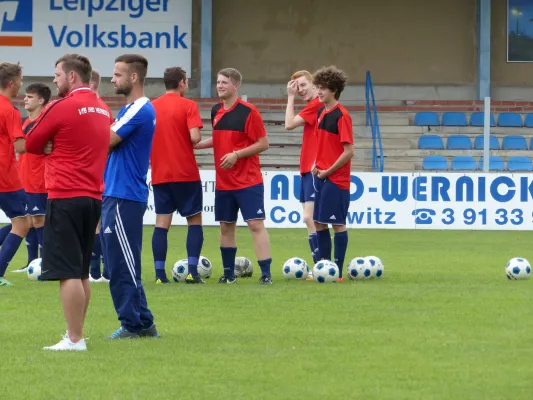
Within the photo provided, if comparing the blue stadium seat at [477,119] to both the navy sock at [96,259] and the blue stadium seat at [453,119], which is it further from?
the navy sock at [96,259]

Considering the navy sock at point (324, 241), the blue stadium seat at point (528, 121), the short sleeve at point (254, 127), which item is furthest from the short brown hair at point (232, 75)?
the blue stadium seat at point (528, 121)

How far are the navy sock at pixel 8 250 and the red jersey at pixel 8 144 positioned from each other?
499 mm

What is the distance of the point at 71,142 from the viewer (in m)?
7.78

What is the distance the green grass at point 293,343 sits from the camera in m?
6.61

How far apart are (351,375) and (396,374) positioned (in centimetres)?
24

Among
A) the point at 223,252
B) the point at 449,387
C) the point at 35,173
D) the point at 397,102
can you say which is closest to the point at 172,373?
the point at 449,387

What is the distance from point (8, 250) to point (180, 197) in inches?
68.5

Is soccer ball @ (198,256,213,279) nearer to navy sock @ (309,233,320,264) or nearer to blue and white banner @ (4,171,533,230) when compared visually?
navy sock @ (309,233,320,264)

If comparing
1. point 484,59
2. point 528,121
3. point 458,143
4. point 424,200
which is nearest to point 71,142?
point 424,200

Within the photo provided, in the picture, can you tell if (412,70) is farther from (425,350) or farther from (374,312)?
(425,350)

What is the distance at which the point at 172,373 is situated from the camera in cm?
704

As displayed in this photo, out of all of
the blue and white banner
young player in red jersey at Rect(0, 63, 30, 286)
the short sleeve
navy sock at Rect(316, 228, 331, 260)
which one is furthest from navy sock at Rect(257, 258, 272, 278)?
the blue and white banner

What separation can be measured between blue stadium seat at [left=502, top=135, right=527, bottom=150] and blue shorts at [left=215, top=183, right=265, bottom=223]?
17269mm

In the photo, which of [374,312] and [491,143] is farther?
[491,143]
